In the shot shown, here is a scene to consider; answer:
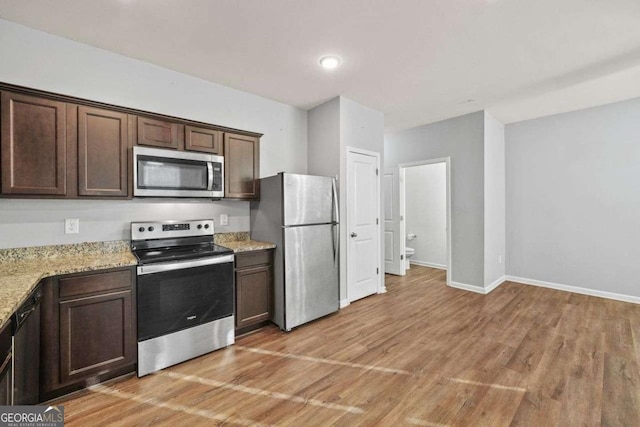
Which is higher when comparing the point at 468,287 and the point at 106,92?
the point at 106,92

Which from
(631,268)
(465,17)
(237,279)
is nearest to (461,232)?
(631,268)

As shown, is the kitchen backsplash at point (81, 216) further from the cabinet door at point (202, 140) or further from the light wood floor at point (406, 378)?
the light wood floor at point (406, 378)

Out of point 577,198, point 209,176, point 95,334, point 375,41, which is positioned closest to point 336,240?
point 209,176

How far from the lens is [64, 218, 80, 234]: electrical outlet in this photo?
93.0 inches

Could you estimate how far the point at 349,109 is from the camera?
12.4ft

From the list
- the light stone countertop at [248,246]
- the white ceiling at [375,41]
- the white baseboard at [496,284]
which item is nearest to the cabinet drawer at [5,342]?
the light stone countertop at [248,246]

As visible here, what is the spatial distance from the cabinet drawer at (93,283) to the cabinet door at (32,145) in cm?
72

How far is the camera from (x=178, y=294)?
7.81ft

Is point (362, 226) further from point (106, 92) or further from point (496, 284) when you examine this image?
point (106, 92)

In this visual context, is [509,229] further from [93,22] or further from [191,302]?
[93,22]

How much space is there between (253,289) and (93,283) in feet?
4.43

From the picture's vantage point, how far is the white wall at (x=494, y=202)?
14.0ft

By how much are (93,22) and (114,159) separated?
3.39ft

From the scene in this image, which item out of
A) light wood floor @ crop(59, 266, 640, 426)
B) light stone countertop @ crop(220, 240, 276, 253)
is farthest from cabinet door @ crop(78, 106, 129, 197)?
light wood floor @ crop(59, 266, 640, 426)
